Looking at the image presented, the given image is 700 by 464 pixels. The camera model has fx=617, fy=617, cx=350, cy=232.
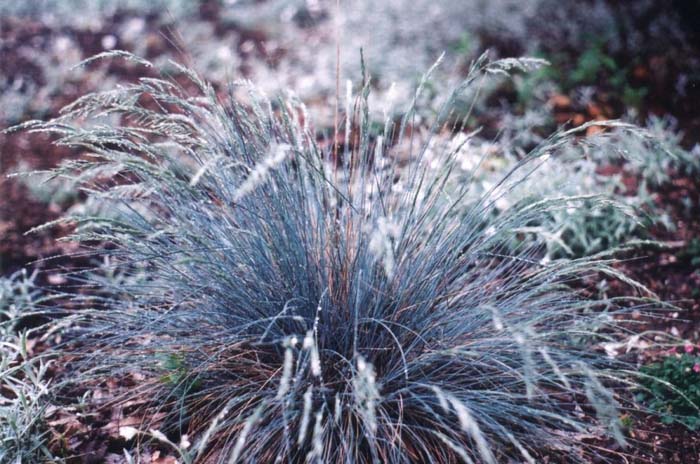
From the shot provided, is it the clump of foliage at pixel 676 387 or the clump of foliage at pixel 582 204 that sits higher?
the clump of foliage at pixel 582 204

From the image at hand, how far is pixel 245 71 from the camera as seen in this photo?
17.1 feet

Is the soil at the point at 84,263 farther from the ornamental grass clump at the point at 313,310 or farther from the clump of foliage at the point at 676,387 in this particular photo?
the ornamental grass clump at the point at 313,310

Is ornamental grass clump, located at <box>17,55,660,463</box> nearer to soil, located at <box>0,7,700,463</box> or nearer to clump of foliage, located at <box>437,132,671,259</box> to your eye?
soil, located at <box>0,7,700,463</box>

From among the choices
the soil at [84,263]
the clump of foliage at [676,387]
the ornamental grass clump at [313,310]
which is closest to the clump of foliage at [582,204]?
the soil at [84,263]

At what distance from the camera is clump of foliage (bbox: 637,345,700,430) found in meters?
2.13

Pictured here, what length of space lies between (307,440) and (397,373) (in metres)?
0.35

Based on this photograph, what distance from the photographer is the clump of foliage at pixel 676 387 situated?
2127 millimetres

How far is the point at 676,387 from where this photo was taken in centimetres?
217

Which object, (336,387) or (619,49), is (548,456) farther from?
(619,49)

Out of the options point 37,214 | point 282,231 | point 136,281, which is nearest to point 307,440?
point 282,231

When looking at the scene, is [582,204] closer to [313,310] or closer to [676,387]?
[676,387]

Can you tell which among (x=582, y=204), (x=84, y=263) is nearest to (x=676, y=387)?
(x=582, y=204)

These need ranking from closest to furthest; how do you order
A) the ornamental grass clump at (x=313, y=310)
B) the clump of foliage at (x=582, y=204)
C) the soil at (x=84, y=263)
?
1. the ornamental grass clump at (x=313, y=310)
2. the soil at (x=84, y=263)
3. the clump of foliage at (x=582, y=204)

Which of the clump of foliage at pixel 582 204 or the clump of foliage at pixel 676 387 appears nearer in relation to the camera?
the clump of foliage at pixel 676 387
